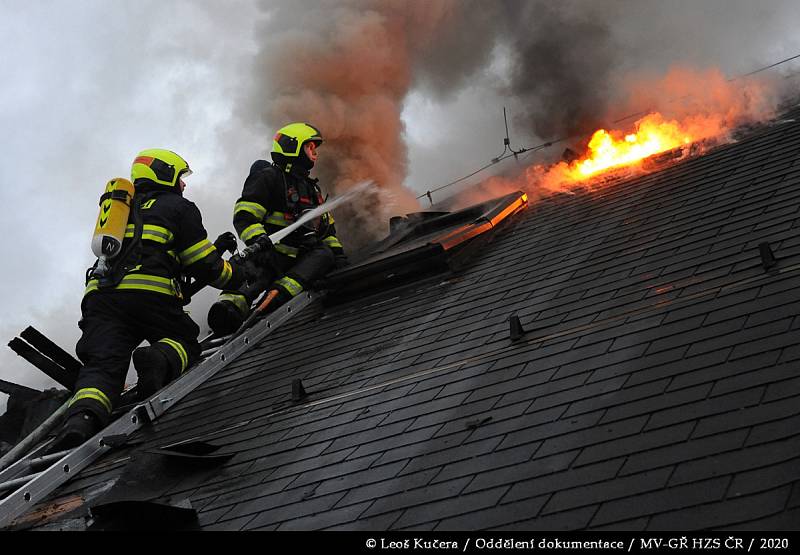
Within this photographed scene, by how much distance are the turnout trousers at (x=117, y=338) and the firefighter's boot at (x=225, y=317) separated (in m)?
Answer: 0.82

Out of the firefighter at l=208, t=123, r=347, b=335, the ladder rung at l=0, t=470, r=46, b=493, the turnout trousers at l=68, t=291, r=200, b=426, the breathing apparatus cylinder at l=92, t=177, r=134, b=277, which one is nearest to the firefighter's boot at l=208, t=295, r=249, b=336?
the firefighter at l=208, t=123, r=347, b=335

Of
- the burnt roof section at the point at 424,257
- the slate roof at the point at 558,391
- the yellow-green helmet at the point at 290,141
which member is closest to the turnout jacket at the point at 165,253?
the slate roof at the point at 558,391

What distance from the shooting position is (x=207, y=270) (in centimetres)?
743

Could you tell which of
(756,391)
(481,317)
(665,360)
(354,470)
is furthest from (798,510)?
(481,317)

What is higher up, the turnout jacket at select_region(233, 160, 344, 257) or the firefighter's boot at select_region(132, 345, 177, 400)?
the turnout jacket at select_region(233, 160, 344, 257)

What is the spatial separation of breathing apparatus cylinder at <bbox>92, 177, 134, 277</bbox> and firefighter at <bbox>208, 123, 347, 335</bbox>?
1447mm

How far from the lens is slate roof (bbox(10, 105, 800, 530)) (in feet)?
12.2

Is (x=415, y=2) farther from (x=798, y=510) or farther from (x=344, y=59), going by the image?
(x=798, y=510)

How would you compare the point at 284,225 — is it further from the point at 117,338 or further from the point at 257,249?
the point at 117,338

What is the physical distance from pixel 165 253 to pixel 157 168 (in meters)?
0.71

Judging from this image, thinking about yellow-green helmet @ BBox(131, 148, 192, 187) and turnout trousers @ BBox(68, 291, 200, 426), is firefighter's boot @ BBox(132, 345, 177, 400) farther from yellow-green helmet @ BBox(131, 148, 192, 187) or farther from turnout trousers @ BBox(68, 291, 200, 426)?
yellow-green helmet @ BBox(131, 148, 192, 187)

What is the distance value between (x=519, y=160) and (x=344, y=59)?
11.8 ft

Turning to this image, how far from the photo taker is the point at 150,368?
279 inches

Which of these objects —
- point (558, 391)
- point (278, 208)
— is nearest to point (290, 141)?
point (278, 208)
